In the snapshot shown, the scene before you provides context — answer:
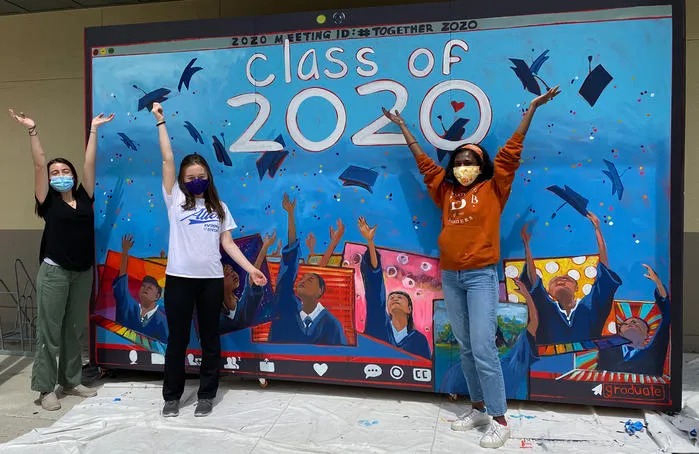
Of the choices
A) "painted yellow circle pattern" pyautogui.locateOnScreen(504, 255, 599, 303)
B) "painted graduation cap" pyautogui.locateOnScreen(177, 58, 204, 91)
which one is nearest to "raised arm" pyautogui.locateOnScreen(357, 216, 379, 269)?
"painted yellow circle pattern" pyautogui.locateOnScreen(504, 255, 599, 303)

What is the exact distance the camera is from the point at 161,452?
3.44m


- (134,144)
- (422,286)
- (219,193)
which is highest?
(134,144)

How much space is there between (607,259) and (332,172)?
1.97 metres

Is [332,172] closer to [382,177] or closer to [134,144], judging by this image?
[382,177]

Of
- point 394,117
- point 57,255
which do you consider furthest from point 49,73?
point 394,117

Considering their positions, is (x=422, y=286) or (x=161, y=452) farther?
(x=422, y=286)

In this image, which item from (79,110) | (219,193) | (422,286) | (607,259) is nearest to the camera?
(607,259)

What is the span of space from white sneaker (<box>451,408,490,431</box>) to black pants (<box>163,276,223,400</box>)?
1704 mm

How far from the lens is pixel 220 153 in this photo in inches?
169

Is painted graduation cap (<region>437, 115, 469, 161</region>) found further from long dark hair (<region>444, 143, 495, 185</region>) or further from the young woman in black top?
the young woman in black top

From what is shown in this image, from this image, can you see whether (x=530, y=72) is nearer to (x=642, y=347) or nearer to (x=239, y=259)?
(x=642, y=347)

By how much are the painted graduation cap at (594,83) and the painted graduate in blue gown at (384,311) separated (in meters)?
1.68

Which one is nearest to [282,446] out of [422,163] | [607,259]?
[422,163]

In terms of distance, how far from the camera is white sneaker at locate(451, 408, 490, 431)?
3635 millimetres
